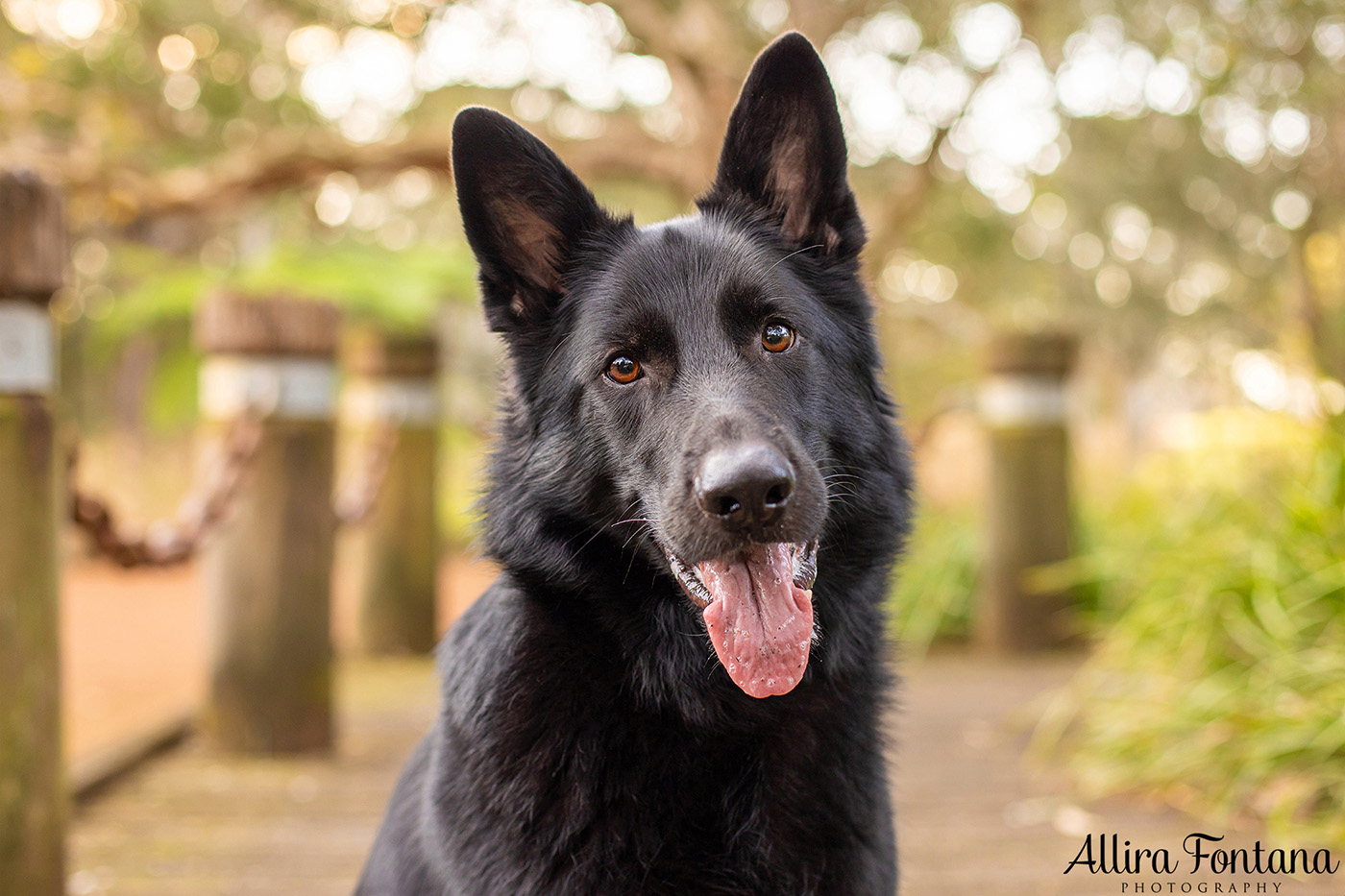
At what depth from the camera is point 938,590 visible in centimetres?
584

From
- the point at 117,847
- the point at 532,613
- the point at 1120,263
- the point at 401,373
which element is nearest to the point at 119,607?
the point at 401,373

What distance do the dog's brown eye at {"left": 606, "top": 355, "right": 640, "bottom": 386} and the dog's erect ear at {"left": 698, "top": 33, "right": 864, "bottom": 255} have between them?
440mm

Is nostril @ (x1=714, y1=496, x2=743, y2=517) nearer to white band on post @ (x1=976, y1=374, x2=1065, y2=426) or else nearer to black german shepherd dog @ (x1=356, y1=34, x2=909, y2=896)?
black german shepherd dog @ (x1=356, y1=34, x2=909, y2=896)

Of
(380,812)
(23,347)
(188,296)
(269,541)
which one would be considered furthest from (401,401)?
(188,296)

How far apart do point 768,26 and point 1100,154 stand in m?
7.98

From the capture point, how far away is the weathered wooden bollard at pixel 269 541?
344cm

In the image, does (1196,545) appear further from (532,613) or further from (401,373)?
(401,373)

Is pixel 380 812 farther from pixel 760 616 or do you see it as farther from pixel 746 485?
pixel 746 485

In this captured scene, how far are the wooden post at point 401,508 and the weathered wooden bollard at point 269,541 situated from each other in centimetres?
148

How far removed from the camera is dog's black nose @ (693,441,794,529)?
152cm

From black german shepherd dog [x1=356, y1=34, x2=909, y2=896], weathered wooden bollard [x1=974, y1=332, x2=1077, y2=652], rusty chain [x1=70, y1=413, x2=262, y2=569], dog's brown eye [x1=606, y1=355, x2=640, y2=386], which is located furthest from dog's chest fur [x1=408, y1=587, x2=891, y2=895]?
weathered wooden bollard [x1=974, y1=332, x2=1077, y2=652]

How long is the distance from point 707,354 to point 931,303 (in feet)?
54.2

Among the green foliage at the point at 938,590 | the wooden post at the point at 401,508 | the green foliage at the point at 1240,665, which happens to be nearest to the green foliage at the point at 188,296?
→ the wooden post at the point at 401,508

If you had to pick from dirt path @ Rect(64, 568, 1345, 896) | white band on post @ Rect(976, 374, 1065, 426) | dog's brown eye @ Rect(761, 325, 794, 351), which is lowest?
dirt path @ Rect(64, 568, 1345, 896)
